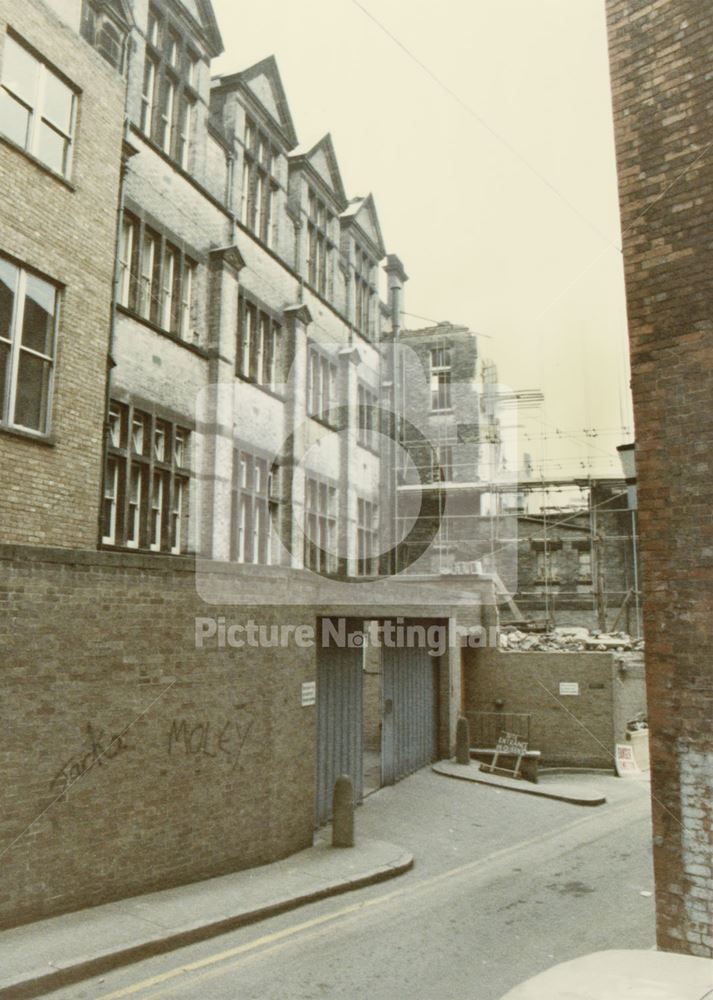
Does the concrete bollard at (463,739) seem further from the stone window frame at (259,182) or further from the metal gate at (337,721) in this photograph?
the stone window frame at (259,182)

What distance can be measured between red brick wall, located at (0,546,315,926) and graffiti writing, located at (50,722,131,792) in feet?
0.05

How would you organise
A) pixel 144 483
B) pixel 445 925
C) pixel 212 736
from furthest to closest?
pixel 144 483
pixel 212 736
pixel 445 925

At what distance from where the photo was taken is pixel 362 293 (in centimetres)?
2550

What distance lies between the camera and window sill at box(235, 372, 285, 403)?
17.3m

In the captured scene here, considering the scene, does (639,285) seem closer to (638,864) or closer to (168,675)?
(168,675)

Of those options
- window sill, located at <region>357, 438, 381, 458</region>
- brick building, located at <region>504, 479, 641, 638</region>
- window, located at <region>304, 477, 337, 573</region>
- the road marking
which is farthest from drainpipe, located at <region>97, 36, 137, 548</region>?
brick building, located at <region>504, 479, 641, 638</region>

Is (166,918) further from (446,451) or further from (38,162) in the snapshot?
(446,451)

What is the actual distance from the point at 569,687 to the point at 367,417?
10.2 meters

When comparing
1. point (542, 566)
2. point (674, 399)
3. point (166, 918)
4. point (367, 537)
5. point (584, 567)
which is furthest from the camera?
point (542, 566)

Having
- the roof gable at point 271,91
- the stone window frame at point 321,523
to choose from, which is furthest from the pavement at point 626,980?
the roof gable at point 271,91

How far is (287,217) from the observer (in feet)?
67.2

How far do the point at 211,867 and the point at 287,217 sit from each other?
1604cm

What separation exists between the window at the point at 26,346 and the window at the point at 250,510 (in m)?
5.81

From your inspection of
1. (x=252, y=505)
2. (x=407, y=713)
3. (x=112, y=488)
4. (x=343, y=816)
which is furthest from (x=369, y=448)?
(x=343, y=816)
